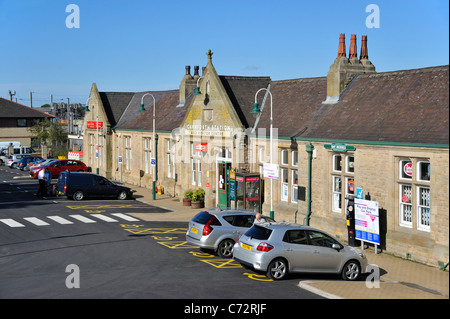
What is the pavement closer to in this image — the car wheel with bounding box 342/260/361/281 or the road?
the car wheel with bounding box 342/260/361/281

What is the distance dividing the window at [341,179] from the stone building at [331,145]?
4 cm

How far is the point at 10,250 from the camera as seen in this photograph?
2061 cm

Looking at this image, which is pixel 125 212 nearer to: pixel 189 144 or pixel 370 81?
pixel 189 144

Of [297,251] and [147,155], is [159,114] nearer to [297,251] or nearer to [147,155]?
[147,155]

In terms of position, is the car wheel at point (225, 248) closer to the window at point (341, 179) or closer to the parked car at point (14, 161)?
the window at point (341, 179)

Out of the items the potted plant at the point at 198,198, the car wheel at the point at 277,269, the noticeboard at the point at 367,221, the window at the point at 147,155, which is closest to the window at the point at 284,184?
the noticeboard at the point at 367,221

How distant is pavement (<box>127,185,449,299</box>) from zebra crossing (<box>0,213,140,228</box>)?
1257cm

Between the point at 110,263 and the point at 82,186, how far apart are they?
17.2 m

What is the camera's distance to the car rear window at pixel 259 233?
664 inches

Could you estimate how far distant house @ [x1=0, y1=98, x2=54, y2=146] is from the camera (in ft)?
282

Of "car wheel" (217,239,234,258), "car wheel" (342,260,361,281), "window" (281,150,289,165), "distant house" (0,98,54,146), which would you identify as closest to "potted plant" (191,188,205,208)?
"window" (281,150,289,165)

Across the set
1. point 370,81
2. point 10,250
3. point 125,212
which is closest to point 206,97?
point 125,212
